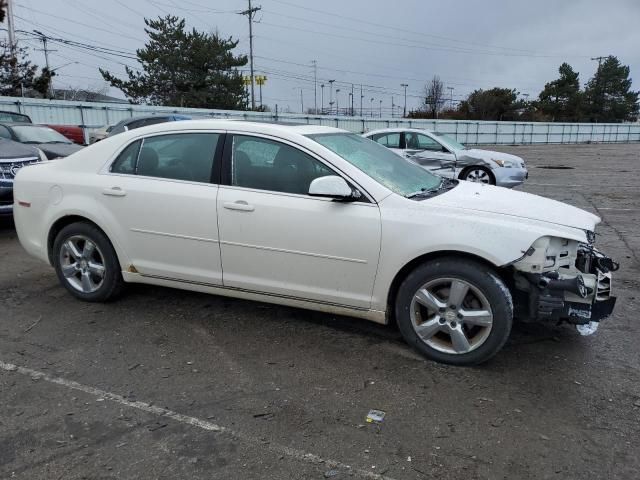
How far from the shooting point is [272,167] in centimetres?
395

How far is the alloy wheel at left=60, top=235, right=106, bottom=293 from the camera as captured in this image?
459 centimetres

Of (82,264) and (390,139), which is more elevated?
(390,139)

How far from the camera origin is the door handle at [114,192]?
4312 millimetres

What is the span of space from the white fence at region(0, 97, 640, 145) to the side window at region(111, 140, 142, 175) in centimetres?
285

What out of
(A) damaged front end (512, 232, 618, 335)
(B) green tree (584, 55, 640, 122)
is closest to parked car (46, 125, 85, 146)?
(A) damaged front end (512, 232, 618, 335)

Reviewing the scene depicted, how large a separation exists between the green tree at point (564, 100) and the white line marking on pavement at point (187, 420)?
289 feet

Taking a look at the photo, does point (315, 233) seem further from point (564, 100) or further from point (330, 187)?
point (564, 100)

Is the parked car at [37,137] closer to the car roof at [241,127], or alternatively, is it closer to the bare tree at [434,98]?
the car roof at [241,127]

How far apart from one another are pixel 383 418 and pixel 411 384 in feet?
1.44

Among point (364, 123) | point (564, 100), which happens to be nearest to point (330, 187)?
point (364, 123)

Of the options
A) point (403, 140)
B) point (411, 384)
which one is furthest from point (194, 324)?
point (403, 140)

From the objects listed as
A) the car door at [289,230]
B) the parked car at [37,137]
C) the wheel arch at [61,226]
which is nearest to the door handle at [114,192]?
the wheel arch at [61,226]

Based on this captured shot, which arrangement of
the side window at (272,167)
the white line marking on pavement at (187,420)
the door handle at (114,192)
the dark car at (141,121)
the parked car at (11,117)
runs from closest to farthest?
the white line marking on pavement at (187,420) → the side window at (272,167) → the door handle at (114,192) → the dark car at (141,121) → the parked car at (11,117)

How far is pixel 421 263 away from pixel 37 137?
33.8 ft
